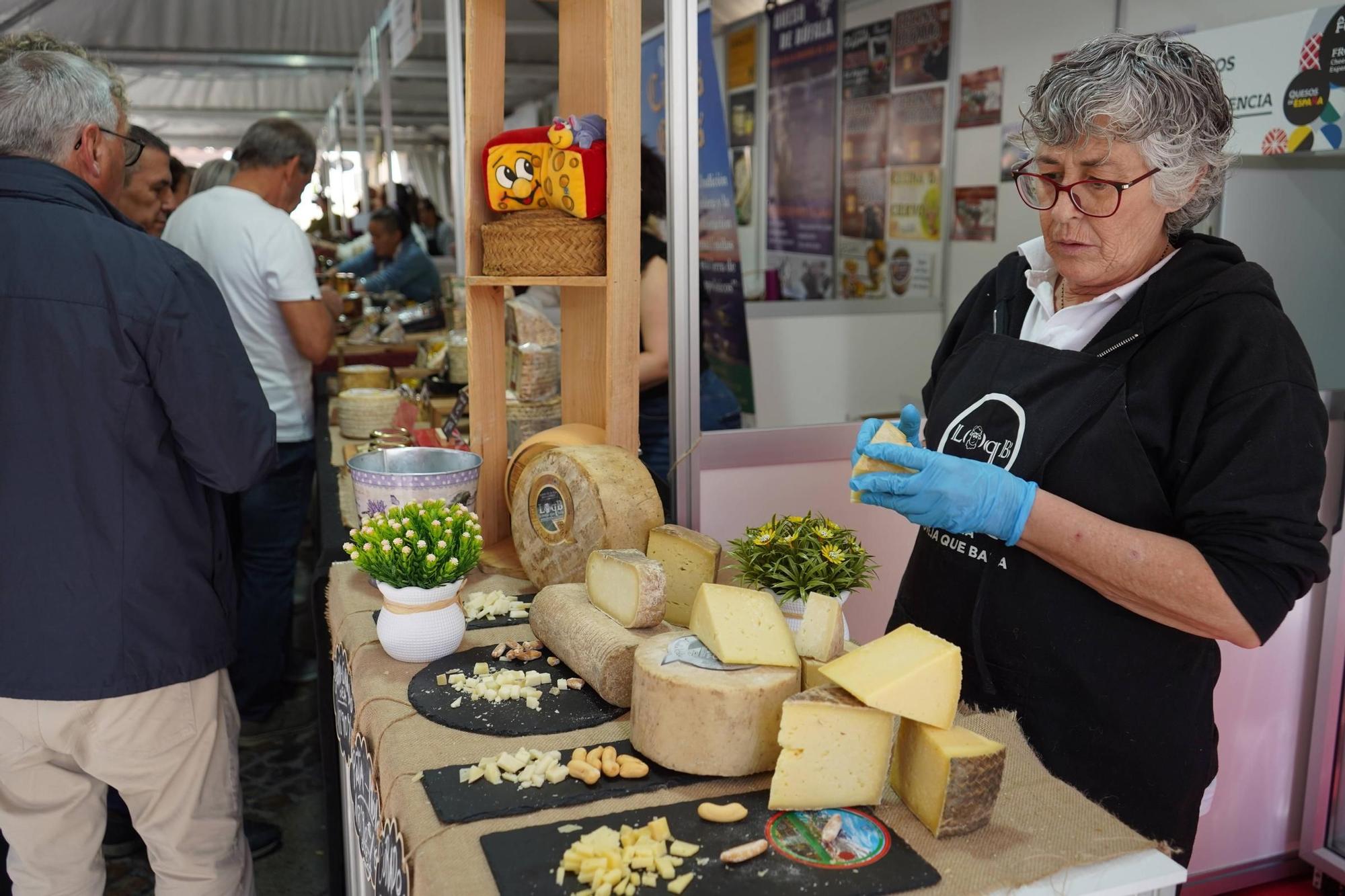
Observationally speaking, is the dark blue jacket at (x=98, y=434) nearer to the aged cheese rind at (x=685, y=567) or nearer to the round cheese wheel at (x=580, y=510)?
the round cheese wheel at (x=580, y=510)

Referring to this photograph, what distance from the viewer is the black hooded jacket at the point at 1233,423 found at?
1.32m

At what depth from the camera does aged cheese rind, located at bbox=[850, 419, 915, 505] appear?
60.9 inches

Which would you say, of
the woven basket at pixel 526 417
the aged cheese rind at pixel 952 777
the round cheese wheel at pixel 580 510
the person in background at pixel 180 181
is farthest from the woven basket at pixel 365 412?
the aged cheese rind at pixel 952 777

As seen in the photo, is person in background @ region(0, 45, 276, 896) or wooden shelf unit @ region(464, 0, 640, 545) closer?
person in background @ region(0, 45, 276, 896)

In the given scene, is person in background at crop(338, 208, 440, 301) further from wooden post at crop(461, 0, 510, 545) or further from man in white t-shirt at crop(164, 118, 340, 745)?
wooden post at crop(461, 0, 510, 545)

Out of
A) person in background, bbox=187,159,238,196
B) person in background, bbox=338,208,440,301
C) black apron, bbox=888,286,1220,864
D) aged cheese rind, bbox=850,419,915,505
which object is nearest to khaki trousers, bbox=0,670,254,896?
aged cheese rind, bbox=850,419,915,505

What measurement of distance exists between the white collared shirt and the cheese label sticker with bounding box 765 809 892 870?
32.6 inches

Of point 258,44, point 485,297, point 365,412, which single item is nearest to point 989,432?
point 485,297

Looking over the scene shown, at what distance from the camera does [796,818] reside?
116 centimetres

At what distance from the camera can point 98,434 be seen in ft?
5.90

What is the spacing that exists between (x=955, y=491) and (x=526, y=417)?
130cm

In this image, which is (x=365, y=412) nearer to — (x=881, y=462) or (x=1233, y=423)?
(x=881, y=462)

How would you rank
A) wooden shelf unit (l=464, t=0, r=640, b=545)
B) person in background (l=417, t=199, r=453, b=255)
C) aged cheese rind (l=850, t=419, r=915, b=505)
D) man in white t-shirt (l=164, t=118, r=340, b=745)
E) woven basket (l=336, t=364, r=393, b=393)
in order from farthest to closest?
person in background (l=417, t=199, r=453, b=255) < woven basket (l=336, t=364, r=393, b=393) < man in white t-shirt (l=164, t=118, r=340, b=745) < wooden shelf unit (l=464, t=0, r=640, b=545) < aged cheese rind (l=850, t=419, r=915, b=505)

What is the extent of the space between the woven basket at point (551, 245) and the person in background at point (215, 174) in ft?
7.73
